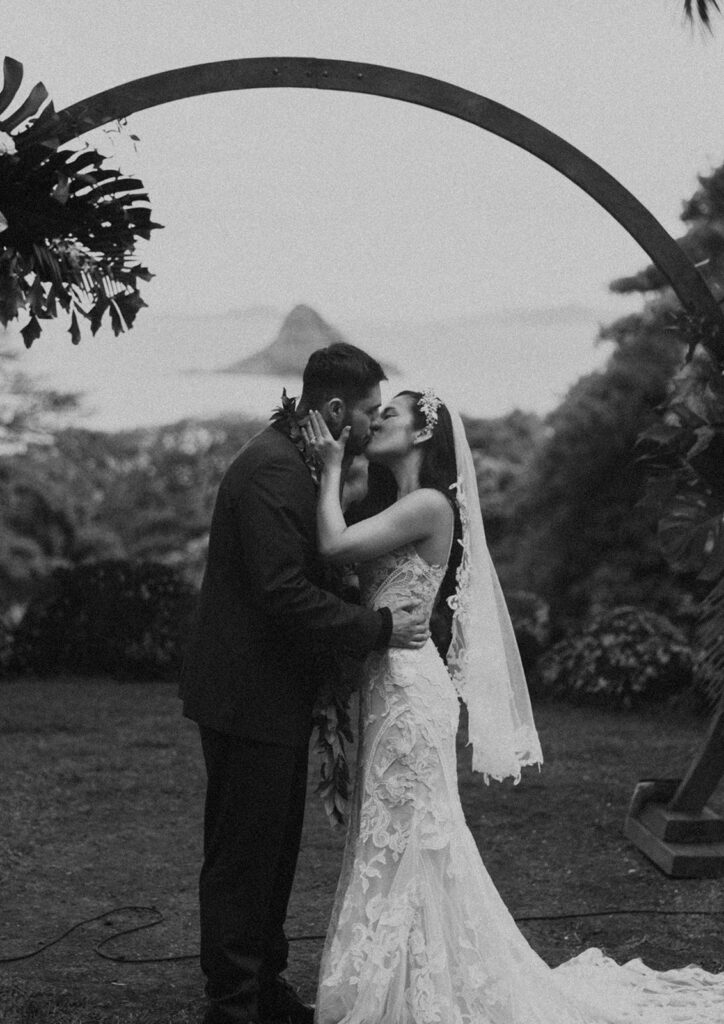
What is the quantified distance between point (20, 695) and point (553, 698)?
4.22m

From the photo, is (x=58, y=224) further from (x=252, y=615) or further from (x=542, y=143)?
(x=542, y=143)

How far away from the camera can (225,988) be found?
379cm

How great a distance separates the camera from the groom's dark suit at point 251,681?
12.3 feet

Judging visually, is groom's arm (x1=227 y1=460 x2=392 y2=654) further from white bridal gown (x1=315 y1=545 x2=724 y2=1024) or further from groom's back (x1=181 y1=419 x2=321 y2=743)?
white bridal gown (x1=315 y1=545 x2=724 y2=1024)

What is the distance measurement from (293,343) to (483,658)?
17.4m

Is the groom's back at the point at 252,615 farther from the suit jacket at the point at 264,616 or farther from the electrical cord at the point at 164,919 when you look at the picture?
the electrical cord at the point at 164,919

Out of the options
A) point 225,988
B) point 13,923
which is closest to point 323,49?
point 13,923

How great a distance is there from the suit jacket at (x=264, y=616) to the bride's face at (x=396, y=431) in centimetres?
28

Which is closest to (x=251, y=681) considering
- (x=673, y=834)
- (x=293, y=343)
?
(x=673, y=834)

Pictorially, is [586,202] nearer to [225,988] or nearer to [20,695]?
[20,695]

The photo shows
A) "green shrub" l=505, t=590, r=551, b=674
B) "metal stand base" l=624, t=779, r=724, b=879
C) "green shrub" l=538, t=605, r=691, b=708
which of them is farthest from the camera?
"green shrub" l=505, t=590, r=551, b=674

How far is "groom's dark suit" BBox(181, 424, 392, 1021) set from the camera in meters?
3.76

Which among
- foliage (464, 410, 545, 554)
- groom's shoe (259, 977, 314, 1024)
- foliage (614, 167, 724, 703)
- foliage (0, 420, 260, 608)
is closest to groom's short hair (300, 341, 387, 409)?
groom's shoe (259, 977, 314, 1024)

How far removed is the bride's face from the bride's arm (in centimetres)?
15
